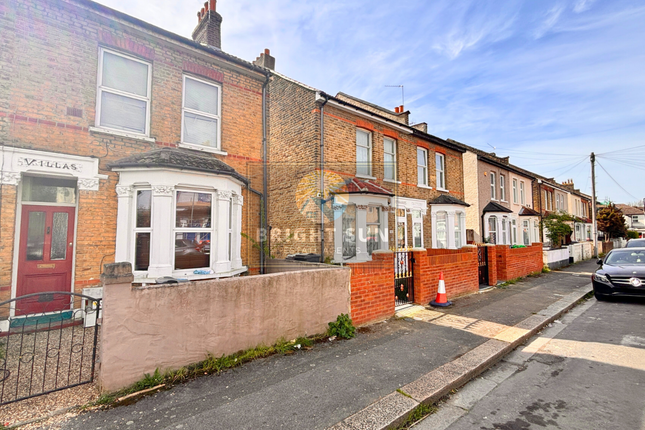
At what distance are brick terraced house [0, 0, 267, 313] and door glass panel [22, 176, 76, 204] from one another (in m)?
0.02

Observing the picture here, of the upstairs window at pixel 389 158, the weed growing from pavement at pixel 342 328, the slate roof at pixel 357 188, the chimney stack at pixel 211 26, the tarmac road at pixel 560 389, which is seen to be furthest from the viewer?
the upstairs window at pixel 389 158

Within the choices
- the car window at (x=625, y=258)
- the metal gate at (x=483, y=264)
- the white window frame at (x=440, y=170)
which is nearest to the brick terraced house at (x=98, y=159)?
the metal gate at (x=483, y=264)

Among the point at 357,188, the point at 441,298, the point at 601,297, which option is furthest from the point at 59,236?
the point at 601,297

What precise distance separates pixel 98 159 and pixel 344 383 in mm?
6709

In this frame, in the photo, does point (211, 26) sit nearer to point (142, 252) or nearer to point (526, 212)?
point (142, 252)

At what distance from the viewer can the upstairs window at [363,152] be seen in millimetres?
10891

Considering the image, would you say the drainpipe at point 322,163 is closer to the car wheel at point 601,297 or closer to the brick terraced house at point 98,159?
the brick terraced house at point 98,159

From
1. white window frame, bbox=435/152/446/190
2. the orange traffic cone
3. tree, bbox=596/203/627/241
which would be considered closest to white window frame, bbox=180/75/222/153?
the orange traffic cone

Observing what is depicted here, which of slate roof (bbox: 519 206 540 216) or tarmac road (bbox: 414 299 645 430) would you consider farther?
slate roof (bbox: 519 206 540 216)

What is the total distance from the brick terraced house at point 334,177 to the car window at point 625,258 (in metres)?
6.18

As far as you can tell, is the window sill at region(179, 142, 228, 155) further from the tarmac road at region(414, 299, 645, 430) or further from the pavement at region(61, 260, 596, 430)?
the tarmac road at region(414, 299, 645, 430)

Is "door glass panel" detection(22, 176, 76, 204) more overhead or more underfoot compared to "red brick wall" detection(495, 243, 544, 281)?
more overhead

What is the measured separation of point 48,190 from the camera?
6238 mm

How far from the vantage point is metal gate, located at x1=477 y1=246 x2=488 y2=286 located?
1049 centimetres
